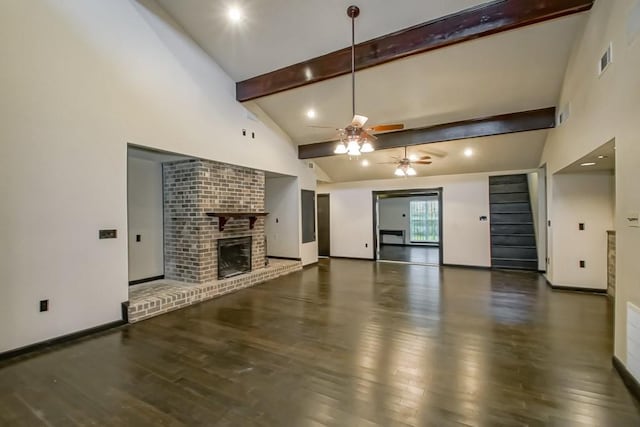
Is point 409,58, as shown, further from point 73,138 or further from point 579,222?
point 73,138

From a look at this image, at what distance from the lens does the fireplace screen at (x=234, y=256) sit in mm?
5640

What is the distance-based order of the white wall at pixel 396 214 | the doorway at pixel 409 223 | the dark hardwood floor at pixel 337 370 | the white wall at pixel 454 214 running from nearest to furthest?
1. the dark hardwood floor at pixel 337 370
2. the white wall at pixel 454 214
3. the doorway at pixel 409 223
4. the white wall at pixel 396 214

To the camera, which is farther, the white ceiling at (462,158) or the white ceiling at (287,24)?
the white ceiling at (462,158)

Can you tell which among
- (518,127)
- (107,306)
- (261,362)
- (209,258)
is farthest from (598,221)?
(107,306)

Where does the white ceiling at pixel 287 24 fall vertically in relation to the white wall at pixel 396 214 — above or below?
above

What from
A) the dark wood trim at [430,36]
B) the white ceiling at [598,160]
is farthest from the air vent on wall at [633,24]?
the dark wood trim at [430,36]

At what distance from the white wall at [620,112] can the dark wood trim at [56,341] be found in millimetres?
5419

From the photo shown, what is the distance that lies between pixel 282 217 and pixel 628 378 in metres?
6.73

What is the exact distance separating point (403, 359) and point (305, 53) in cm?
449

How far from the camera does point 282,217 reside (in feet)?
26.2

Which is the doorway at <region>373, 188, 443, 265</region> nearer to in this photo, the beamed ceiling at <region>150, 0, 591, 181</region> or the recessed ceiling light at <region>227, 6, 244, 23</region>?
the beamed ceiling at <region>150, 0, 591, 181</region>

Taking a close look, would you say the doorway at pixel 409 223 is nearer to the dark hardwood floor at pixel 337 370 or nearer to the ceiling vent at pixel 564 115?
the ceiling vent at pixel 564 115

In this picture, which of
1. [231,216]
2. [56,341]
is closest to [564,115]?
[231,216]

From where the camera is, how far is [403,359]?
2.86 m
